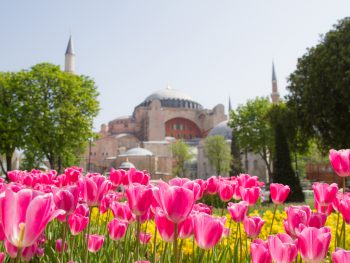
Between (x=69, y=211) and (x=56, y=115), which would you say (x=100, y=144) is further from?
(x=69, y=211)

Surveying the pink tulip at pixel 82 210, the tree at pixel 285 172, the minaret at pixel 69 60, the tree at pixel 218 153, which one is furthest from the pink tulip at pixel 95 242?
the minaret at pixel 69 60

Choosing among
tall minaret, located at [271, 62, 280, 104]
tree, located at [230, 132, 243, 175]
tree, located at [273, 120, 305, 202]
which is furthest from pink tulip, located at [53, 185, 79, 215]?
tall minaret, located at [271, 62, 280, 104]

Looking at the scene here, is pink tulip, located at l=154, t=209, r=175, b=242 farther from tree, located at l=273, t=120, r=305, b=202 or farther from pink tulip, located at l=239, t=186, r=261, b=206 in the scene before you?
tree, located at l=273, t=120, r=305, b=202

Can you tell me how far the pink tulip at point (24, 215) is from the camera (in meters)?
1.05

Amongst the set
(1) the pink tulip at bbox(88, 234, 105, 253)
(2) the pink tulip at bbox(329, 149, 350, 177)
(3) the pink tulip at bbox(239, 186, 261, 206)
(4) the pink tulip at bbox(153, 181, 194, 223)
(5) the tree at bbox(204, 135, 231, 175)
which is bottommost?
(1) the pink tulip at bbox(88, 234, 105, 253)

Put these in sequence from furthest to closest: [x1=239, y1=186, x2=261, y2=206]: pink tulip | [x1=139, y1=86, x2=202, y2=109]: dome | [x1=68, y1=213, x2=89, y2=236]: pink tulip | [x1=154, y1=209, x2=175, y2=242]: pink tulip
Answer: [x1=139, y1=86, x2=202, y2=109]: dome
[x1=239, y1=186, x2=261, y2=206]: pink tulip
[x1=68, y1=213, x2=89, y2=236]: pink tulip
[x1=154, y1=209, x2=175, y2=242]: pink tulip

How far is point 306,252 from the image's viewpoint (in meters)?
1.44

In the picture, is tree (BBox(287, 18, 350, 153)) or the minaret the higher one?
the minaret

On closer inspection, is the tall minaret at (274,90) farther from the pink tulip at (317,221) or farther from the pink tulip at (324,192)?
the pink tulip at (317,221)

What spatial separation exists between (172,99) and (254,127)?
153 ft

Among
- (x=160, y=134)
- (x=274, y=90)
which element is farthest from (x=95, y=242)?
(x=160, y=134)

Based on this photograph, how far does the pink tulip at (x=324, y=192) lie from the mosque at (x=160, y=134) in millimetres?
43235

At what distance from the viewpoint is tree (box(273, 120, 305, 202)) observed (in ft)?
58.7

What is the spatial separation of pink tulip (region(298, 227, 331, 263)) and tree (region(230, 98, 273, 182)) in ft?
104
